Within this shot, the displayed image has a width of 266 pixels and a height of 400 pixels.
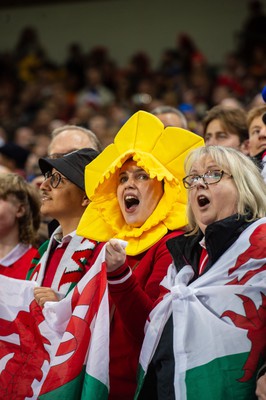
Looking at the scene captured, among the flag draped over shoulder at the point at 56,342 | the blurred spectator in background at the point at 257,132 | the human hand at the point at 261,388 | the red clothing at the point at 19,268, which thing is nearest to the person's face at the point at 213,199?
the flag draped over shoulder at the point at 56,342

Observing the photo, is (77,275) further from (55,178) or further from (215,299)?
(215,299)

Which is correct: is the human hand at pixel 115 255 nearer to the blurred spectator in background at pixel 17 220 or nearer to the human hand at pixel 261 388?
the human hand at pixel 261 388

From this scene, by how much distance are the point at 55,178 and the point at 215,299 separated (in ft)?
4.24

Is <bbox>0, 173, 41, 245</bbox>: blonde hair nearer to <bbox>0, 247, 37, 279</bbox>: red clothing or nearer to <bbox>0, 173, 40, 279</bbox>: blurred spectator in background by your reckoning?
<bbox>0, 173, 40, 279</bbox>: blurred spectator in background

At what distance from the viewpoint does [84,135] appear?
15.0 feet

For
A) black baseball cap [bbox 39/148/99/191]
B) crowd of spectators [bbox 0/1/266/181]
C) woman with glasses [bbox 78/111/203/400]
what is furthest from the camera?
crowd of spectators [bbox 0/1/266/181]

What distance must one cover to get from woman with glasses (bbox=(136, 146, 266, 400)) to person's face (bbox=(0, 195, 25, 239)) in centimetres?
156

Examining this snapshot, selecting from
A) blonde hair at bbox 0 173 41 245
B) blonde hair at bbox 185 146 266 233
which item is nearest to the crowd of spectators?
blonde hair at bbox 0 173 41 245

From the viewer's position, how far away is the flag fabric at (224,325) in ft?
9.23

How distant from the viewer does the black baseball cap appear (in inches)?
152

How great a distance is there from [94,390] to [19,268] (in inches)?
54.5

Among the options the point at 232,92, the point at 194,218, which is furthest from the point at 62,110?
the point at 194,218

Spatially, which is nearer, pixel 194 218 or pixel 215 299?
pixel 215 299

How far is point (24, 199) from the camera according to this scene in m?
4.58
